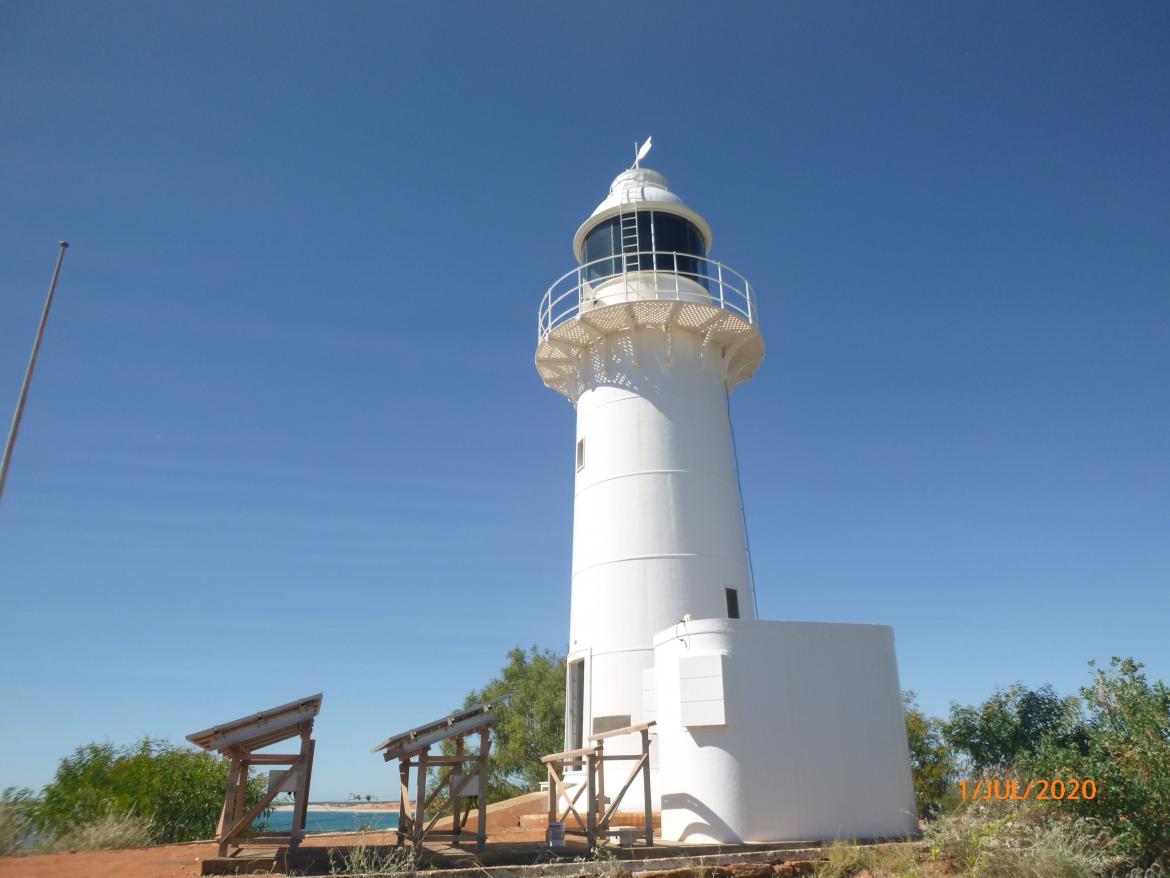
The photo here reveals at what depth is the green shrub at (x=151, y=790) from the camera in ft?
52.5

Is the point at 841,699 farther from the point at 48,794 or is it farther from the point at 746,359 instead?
the point at 48,794

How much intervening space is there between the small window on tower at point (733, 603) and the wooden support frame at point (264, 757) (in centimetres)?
821

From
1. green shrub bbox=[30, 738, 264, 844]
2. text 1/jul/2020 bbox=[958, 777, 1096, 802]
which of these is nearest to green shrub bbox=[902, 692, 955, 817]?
text 1/jul/2020 bbox=[958, 777, 1096, 802]

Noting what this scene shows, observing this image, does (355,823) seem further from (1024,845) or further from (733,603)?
(1024,845)

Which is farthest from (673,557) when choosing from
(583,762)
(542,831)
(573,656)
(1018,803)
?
(1018,803)

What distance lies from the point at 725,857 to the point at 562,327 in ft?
37.9

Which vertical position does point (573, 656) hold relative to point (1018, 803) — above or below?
above

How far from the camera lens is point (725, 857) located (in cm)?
1017

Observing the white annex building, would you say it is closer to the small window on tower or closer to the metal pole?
the small window on tower

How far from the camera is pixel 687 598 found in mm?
15617

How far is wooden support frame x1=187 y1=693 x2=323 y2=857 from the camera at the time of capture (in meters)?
10.2

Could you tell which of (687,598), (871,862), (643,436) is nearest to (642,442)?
(643,436)

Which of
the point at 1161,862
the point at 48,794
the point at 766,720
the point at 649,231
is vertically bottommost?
the point at 1161,862

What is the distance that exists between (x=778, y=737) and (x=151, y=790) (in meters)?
13.6
